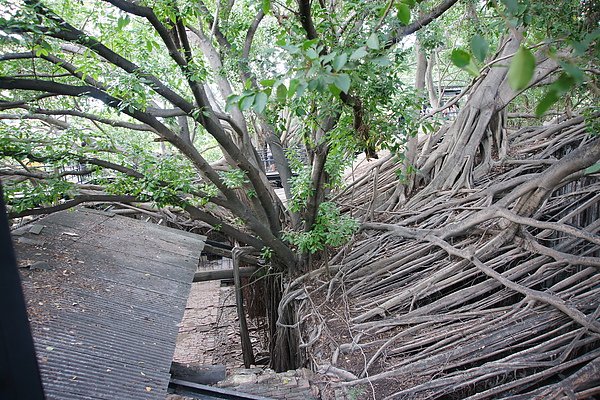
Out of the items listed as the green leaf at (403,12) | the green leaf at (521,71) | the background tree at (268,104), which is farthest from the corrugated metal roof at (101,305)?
the green leaf at (521,71)

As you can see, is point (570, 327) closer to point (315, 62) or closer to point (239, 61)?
point (315, 62)

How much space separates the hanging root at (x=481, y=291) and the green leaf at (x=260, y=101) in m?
2.99

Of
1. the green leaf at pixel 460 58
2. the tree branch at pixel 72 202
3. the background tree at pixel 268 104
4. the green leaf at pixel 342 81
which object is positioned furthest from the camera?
the tree branch at pixel 72 202

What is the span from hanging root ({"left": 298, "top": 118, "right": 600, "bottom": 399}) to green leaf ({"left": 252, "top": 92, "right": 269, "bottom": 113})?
9.81 ft

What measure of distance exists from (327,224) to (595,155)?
256cm

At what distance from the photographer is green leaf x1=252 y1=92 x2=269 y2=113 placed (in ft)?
3.78

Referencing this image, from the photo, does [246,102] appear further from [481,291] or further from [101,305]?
[481,291]

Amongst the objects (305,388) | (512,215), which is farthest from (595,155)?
(305,388)

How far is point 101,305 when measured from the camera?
2.85 meters

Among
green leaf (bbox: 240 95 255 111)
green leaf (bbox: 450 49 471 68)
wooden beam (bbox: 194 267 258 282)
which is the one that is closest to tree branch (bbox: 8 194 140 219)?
wooden beam (bbox: 194 267 258 282)

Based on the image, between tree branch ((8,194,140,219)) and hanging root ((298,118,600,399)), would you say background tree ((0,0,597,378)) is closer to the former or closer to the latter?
tree branch ((8,194,140,219))

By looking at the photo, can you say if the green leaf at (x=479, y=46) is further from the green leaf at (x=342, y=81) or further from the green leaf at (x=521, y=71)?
the green leaf at (x=342, y=81)

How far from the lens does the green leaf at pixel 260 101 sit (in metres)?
1.15

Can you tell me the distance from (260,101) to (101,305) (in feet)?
7.44
